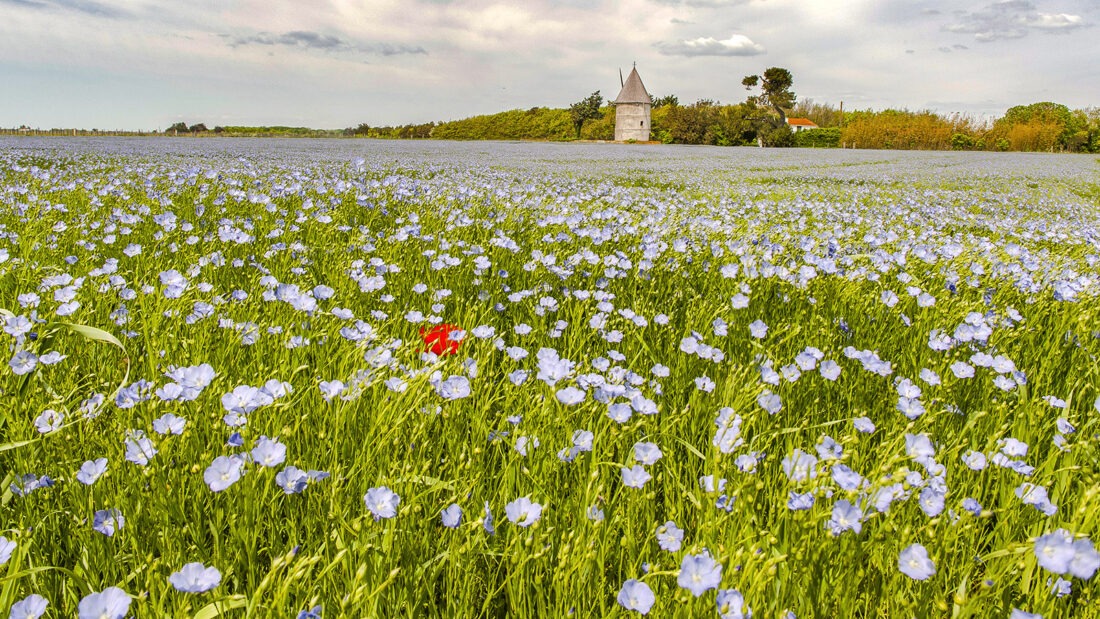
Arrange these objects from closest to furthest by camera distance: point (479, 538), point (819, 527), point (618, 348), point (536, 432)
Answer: point (479, 538), point (819, 527), point (536, 432), point (618, 348)

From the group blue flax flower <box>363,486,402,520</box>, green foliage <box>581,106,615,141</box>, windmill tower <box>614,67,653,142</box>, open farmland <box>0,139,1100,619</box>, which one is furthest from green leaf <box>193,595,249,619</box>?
green foliage <box>581,106,615,141</box>

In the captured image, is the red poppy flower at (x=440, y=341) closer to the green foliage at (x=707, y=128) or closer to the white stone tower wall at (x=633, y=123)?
the green foliage at (x=707, y=128)

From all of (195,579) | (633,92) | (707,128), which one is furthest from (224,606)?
(633,92)

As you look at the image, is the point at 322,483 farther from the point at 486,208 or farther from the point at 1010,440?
the point at 486,208

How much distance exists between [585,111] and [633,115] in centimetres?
1215

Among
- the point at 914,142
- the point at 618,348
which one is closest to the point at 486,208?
the point at 618,348

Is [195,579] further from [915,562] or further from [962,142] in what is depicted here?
[962,142]

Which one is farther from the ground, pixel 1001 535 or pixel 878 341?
pixel 878 341

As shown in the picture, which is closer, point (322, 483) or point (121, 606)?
point (121, 606)

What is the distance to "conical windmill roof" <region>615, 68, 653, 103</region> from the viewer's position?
74000 millimetres

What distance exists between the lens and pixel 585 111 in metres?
83.2

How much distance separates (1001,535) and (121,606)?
6.23 ft

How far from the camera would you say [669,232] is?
15.7ft

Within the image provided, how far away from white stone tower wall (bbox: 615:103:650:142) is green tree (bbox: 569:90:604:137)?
349 inches
